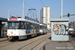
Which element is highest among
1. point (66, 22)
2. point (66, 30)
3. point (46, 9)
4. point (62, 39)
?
point (46, 9)

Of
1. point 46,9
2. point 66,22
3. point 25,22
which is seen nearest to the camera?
point 66,22

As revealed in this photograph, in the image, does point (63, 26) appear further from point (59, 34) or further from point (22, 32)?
point (22, 32)

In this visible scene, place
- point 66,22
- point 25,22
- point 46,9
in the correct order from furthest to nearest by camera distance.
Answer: point 46,9 → point 25,22 → point 66,22

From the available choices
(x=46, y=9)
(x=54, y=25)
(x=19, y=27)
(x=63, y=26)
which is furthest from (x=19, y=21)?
(x=46, y=9)

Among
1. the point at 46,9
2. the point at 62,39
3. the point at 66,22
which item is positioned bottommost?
the point at 62,39

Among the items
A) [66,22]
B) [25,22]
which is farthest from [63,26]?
[25,22]

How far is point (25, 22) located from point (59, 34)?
16.7 feet

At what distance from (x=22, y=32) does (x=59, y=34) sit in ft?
16.3

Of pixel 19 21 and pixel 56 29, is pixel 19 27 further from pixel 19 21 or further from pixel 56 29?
pixel 56 29

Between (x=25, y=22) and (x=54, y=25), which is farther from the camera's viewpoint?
(x=25, y=22)

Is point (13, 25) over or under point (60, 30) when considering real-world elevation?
over

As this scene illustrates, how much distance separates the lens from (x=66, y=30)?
50.5ft

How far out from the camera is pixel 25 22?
55.3ft

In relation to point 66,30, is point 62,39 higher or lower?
Result: lower
